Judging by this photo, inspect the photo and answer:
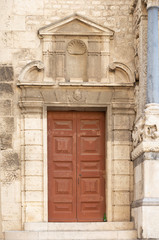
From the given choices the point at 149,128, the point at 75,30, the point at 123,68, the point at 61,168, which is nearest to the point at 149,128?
the point at 149,128

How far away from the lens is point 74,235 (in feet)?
31.0

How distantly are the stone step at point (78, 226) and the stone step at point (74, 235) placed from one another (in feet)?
0.84

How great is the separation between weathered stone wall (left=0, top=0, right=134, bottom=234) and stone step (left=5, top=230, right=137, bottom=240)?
0.63m

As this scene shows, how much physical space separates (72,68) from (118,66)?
2.68 feet

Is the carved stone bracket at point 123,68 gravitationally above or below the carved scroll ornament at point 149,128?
above

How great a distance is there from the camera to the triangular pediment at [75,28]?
34.2ft

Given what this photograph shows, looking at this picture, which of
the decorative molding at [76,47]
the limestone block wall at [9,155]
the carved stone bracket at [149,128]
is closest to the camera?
the carved stone bracket at [149,128]

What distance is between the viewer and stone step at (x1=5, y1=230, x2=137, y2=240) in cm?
941

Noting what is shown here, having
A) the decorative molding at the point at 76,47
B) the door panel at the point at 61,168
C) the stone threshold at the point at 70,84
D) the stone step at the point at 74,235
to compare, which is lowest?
the stone step at the point at 74,235

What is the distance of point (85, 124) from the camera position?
34.9 ft

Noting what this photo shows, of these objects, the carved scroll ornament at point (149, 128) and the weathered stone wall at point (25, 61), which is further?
the weathered stone wall at point (25, 61)

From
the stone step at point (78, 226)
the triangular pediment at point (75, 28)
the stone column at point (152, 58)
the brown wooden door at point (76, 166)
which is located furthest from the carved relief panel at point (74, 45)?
the stone step at point (78, 226)

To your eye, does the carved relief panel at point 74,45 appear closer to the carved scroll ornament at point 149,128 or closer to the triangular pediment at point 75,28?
the triangular pediment at point 75,28

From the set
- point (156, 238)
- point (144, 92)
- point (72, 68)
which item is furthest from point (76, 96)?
point (156, 238)
